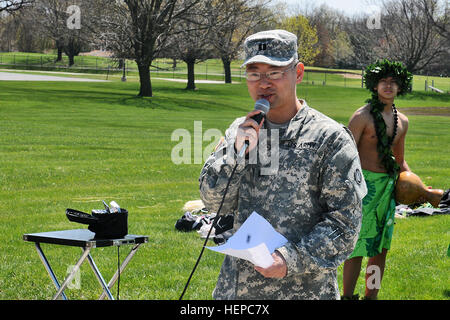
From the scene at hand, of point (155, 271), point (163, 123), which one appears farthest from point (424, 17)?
point (155, 271)

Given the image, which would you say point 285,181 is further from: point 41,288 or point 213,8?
point 213,8

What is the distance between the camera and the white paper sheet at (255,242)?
8.44 ft

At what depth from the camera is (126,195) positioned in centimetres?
1184

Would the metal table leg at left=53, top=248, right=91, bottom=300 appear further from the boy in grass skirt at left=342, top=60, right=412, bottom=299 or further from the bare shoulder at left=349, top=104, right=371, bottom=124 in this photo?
the bare shoulder at left=349, top=104, right=371, bottom=124

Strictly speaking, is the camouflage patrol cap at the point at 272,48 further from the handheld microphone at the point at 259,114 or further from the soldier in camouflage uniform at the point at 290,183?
the handheld microphone at the point at 259,114

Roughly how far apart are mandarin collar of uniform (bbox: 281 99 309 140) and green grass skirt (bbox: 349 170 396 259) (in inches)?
133

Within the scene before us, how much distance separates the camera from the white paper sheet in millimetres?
2572

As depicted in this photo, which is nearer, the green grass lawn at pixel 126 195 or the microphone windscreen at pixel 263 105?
the microphone windscreen at pixel 263 105

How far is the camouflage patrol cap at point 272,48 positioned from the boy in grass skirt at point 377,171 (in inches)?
137

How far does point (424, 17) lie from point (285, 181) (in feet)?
193

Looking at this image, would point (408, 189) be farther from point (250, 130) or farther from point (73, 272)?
point (250, 130)

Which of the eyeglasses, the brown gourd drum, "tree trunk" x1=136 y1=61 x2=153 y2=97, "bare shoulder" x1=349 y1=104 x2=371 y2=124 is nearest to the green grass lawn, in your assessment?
the brown gourd drum

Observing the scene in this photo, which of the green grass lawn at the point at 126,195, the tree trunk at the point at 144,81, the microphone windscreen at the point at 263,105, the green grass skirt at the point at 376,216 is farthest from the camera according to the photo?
the tree trunk at the point at 144,81

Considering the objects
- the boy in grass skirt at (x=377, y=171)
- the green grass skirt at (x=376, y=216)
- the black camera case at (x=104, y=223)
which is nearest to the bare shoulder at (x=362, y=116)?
the boy in grass skirt at (x=377, y=171)
